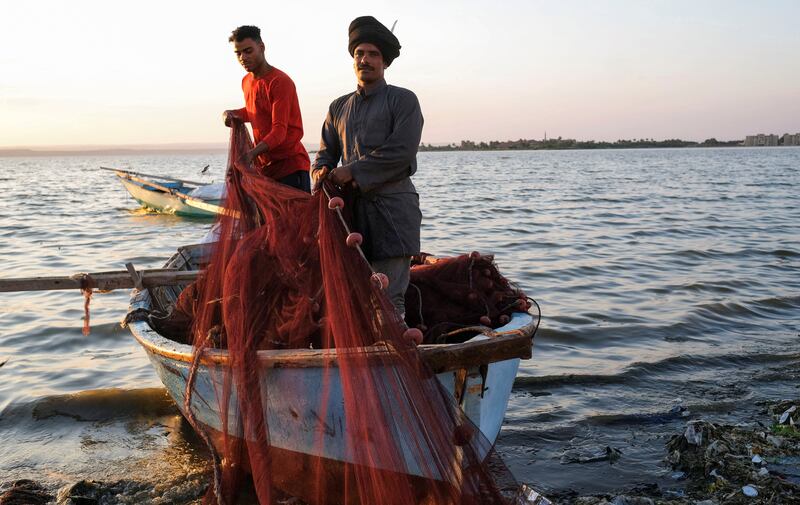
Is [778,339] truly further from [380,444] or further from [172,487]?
[172,487]

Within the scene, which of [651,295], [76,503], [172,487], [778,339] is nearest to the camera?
[76,503]

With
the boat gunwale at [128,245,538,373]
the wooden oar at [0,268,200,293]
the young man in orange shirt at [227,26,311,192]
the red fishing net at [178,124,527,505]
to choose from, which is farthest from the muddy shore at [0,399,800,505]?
the young man in orange shirt at [227,26,311,192]

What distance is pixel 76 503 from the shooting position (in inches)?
164

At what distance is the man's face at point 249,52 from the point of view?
5.14 m

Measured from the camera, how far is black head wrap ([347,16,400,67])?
3.84 meters

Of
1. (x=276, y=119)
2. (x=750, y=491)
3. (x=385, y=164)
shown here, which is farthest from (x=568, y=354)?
(x=385, y=164)

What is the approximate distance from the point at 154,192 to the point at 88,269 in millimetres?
8401

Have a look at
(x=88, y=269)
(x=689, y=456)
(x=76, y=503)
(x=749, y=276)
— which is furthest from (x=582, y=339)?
(x=88, y=269)

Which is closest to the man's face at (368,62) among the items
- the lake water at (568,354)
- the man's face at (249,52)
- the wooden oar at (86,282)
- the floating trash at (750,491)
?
the man's face at (249,52)

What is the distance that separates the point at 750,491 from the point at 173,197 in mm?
17458

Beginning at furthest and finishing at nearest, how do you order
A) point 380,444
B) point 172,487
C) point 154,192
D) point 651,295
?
1. point 154,192
2. point 651,295
3. point 172,487
4. point 380,444

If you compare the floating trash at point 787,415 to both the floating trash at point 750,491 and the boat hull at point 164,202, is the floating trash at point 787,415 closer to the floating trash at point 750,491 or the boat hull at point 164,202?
the floating trash at point 750,491

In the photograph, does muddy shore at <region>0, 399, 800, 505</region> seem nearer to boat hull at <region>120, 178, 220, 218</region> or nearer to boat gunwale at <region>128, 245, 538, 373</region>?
boat gunwale at <region>128, 245, 538, 373</region>

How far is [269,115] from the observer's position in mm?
5430
